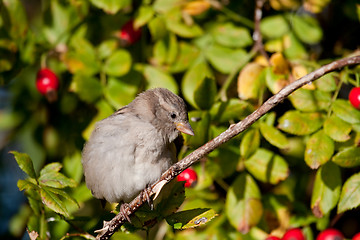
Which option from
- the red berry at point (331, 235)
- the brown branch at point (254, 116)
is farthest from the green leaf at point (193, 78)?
the red berry at point (331, 235)

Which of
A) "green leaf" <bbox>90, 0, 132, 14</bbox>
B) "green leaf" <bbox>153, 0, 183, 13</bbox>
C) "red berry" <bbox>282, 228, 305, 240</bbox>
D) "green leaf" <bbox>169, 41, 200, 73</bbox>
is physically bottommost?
"red berry" <bbox>282, 228, 305, 240</bbox>

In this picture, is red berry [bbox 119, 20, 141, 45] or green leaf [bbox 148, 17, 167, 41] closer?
green leaf [bbox 148, 17, 167, 41]

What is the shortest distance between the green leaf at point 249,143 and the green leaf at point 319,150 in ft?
0.79

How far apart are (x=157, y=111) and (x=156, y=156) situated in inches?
9.4

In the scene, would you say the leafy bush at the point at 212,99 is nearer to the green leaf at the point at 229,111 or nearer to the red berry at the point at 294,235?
the green leaf at the point at 229,111

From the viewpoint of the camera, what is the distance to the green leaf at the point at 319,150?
198cm

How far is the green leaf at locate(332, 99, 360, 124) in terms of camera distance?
2.03 meters

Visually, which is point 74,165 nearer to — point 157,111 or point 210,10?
point 157,111

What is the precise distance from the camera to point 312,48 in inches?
116

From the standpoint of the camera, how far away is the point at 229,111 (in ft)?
7.14

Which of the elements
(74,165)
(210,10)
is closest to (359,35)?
(210,10)

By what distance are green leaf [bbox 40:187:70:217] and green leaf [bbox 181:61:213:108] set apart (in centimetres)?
87

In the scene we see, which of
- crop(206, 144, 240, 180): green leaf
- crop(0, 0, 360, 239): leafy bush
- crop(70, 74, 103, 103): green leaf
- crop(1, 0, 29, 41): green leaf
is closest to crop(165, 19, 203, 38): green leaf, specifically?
crop(0, 0, 360, 239): leafy bush

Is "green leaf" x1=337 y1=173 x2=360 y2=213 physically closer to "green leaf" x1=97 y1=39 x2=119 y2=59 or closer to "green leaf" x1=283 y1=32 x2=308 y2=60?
"green leaf" x1=283 y1=32 x2=308 y2=60
